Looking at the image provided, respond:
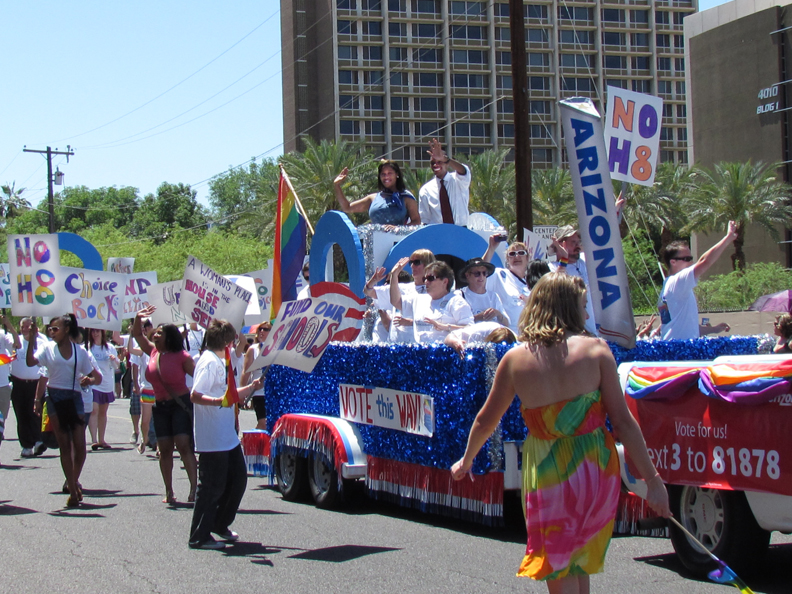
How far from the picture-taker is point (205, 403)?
23.5ft

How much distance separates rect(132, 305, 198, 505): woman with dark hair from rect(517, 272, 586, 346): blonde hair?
213 inches

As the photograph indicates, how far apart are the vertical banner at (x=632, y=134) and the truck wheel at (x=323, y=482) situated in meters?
3.58

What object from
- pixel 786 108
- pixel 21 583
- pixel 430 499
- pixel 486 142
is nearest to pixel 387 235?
pixel 430 499

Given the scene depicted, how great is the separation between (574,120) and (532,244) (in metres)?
5.19

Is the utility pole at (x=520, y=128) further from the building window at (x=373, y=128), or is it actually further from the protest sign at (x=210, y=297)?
the building window at (x=373, y=128)

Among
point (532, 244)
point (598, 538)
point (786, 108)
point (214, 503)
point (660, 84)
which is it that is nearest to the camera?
point (598, 538)

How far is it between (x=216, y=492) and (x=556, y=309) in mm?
3985

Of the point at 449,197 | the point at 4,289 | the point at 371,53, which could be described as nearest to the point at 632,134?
the point at 449,197

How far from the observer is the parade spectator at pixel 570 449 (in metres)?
3.82

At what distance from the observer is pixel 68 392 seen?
941 centimetres

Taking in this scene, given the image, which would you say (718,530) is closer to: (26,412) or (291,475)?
(291,475)

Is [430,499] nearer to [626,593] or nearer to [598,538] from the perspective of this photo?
[626,593]

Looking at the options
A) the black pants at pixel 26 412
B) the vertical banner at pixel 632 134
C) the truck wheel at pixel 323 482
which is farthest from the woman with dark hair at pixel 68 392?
the vertical banner at pixel 632 134

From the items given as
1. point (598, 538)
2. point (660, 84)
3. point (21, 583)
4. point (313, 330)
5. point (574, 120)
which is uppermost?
point (660, 84)
